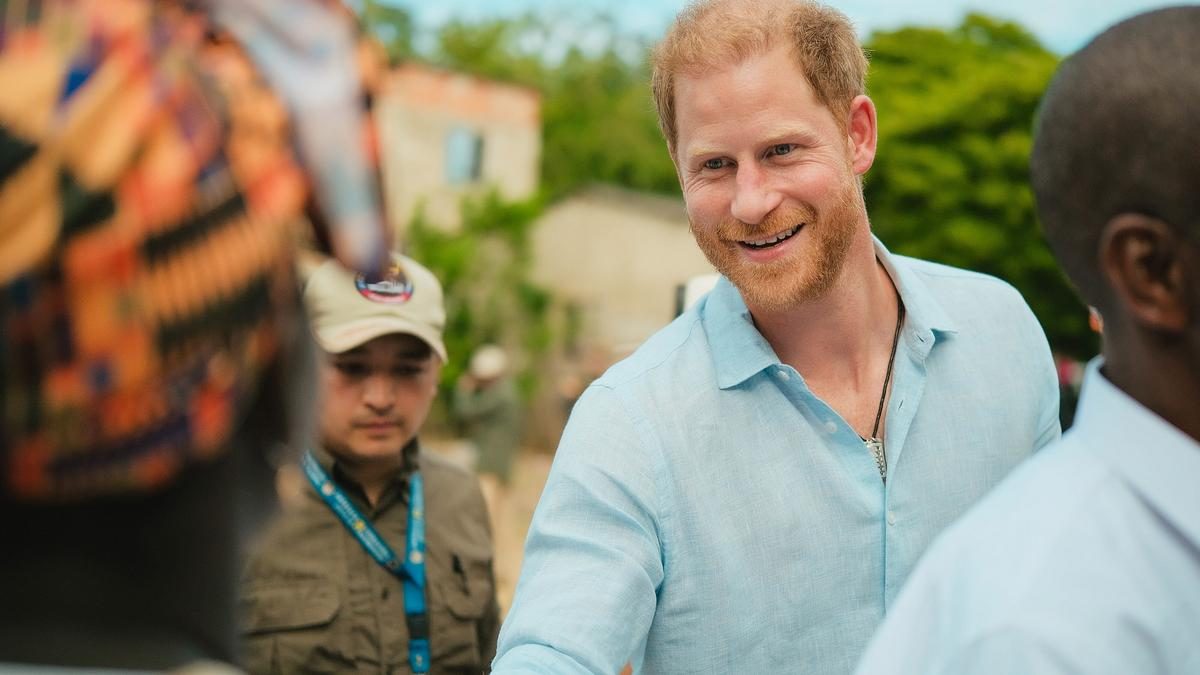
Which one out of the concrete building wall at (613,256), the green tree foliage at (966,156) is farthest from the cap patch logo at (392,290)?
the concrete building wall at (613,256)

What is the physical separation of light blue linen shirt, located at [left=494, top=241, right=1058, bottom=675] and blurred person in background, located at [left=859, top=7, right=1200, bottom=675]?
0.88m

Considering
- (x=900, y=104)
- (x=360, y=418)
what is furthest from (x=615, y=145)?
(x=360, y=418)

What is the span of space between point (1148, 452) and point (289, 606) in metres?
2.45

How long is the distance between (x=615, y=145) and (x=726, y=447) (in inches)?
1697

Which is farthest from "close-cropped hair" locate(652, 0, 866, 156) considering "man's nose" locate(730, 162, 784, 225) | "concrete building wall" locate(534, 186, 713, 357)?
"concrete building wall" locate(534, 186, 713, 357)

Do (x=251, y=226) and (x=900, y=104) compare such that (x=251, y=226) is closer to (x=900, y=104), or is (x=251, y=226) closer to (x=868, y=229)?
(x=868, y=229)

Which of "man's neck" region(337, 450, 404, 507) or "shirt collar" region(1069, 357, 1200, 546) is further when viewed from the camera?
"man's neck" region(337, 450, 404, 507)

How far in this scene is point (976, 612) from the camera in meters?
1.19

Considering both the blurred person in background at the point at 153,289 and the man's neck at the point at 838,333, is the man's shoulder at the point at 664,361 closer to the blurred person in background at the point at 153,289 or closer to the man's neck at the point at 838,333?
the man's neck at the point at 838,333

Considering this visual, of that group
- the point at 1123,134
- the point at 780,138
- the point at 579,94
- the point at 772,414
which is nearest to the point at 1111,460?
the point at 1123,134

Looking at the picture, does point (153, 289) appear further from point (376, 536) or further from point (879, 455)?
point (376, 536)

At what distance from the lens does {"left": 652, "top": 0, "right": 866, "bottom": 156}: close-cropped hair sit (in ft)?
7.86

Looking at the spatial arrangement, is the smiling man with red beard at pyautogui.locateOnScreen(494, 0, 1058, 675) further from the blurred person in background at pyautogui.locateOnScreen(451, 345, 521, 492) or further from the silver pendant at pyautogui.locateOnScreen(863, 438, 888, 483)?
the blurred person in background at pyautogui.locateOnScreen(451, 345, 521, 492)

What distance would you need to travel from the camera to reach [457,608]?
11.3 ft
